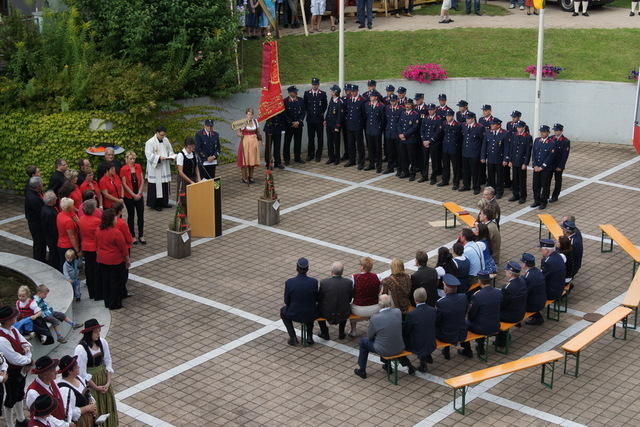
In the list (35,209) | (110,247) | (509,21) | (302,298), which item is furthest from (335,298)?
(509,21)

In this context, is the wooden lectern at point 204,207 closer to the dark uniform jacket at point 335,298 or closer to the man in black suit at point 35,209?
the man in black suit at point 35,209

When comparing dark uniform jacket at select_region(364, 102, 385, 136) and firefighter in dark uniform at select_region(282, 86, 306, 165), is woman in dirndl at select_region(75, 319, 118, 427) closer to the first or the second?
firefighter in dark uniform at select_region(282, 86, 306, 165)

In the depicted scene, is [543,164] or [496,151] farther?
[496,151]

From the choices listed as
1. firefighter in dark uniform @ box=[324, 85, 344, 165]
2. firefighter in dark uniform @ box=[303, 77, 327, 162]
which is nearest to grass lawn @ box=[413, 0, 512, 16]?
firefighter in dark uniform @ box=[324, 85, 344, 165]

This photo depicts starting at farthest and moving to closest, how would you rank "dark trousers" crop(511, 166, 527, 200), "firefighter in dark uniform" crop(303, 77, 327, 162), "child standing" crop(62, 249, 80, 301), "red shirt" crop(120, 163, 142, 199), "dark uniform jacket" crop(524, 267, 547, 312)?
"firefighter in dark uniform" crop(303, 77, 327, 162) < "dark trousers" crop(511, 166, 527, 200) < "red shirt" crop(120, 163, 142, 199) < "child standing" crop(62, 249, 80, 301) < "dark uniform jacket" crop(524, 267, 547, 312)

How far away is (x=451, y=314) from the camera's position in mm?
13508

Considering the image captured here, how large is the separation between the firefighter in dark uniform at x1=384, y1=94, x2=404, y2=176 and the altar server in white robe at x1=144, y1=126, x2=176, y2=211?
16.1ft

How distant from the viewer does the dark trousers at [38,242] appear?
1681cm

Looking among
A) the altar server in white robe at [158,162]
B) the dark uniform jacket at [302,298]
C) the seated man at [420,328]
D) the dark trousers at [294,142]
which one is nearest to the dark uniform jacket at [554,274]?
the seated man at [420,328]

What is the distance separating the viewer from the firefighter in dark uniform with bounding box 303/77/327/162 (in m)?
22.9

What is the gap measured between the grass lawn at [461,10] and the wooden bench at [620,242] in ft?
43.8

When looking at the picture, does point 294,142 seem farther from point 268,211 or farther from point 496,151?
point 496,151

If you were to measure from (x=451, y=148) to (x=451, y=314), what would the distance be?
8250mm

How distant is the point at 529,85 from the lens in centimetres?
2441
